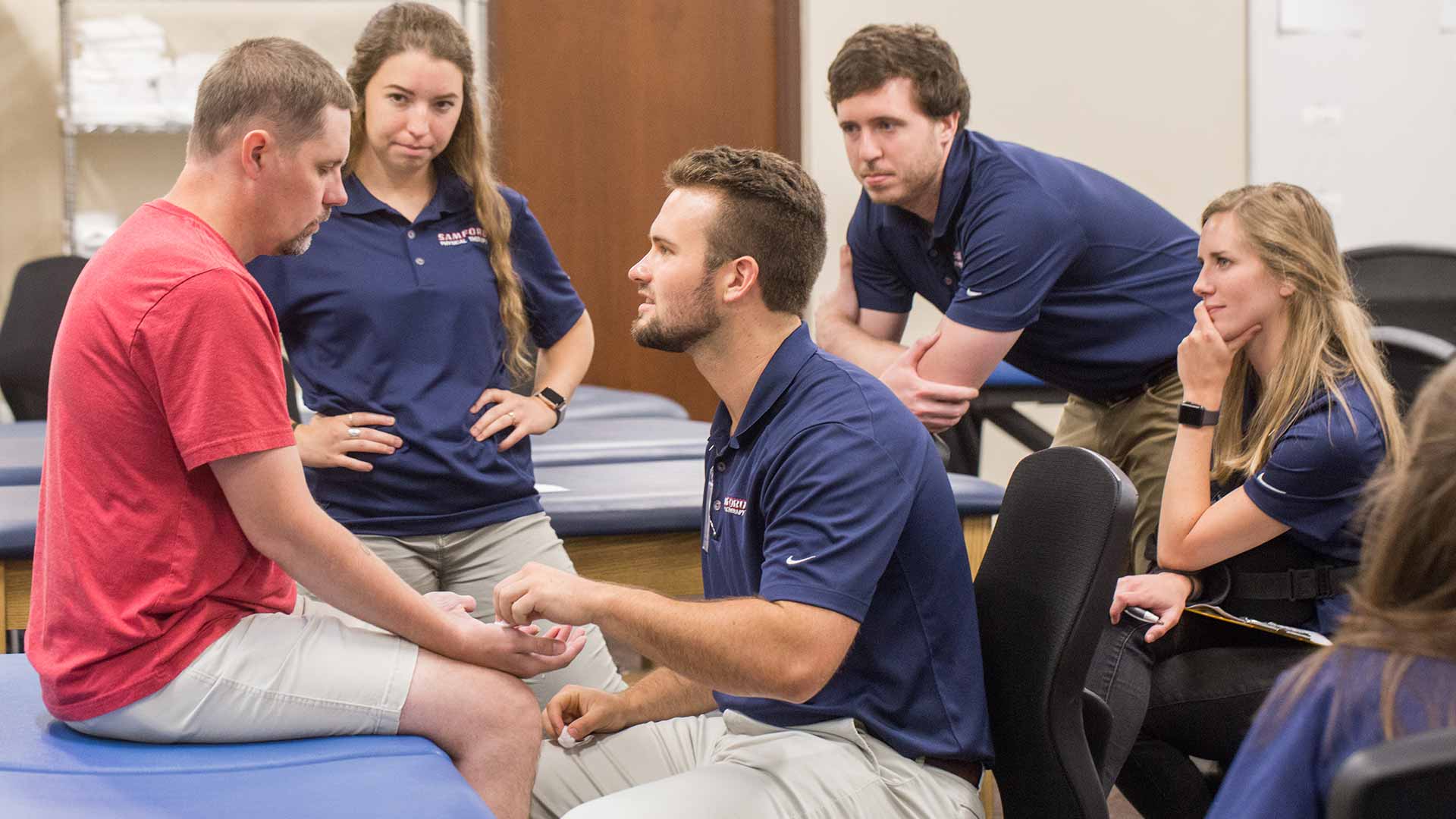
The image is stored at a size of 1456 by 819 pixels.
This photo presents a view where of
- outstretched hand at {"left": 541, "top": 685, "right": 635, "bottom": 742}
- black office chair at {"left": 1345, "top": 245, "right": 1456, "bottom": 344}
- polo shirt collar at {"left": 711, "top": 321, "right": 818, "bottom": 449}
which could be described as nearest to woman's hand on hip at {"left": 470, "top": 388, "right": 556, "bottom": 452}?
outstretched hand at {"left": 541, "top": 685, "right": 635, "bottom": 742}

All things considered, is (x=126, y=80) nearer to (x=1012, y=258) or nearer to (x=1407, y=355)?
(x=1012, y=258)

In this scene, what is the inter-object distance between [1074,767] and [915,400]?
1.02m

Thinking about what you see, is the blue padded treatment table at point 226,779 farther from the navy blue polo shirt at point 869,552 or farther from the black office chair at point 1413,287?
the black office chair at point 1413,287

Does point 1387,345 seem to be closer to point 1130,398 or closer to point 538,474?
point 1130,398

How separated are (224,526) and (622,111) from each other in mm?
3588

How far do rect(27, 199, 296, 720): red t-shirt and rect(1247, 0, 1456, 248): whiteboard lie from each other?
4439 millimetres

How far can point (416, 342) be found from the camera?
1921 mm


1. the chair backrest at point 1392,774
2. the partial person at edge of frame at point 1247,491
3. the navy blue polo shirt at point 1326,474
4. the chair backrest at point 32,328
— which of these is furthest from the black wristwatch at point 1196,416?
the chair backrest at point 32,328

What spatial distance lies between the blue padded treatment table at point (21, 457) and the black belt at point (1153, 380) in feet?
6.35

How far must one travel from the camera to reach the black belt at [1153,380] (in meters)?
2.36

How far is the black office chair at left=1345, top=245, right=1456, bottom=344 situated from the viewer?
3121 millimetres

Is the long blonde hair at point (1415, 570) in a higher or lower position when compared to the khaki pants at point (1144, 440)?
higher

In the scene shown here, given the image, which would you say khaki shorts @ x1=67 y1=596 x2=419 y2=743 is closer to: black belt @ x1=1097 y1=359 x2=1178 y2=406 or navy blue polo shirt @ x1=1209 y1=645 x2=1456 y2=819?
navy blue polo shirt @ x1=1209 y1=645 x2=1456 y2=819

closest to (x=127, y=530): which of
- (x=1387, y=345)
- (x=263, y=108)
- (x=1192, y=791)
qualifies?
(x=263, y=108)
